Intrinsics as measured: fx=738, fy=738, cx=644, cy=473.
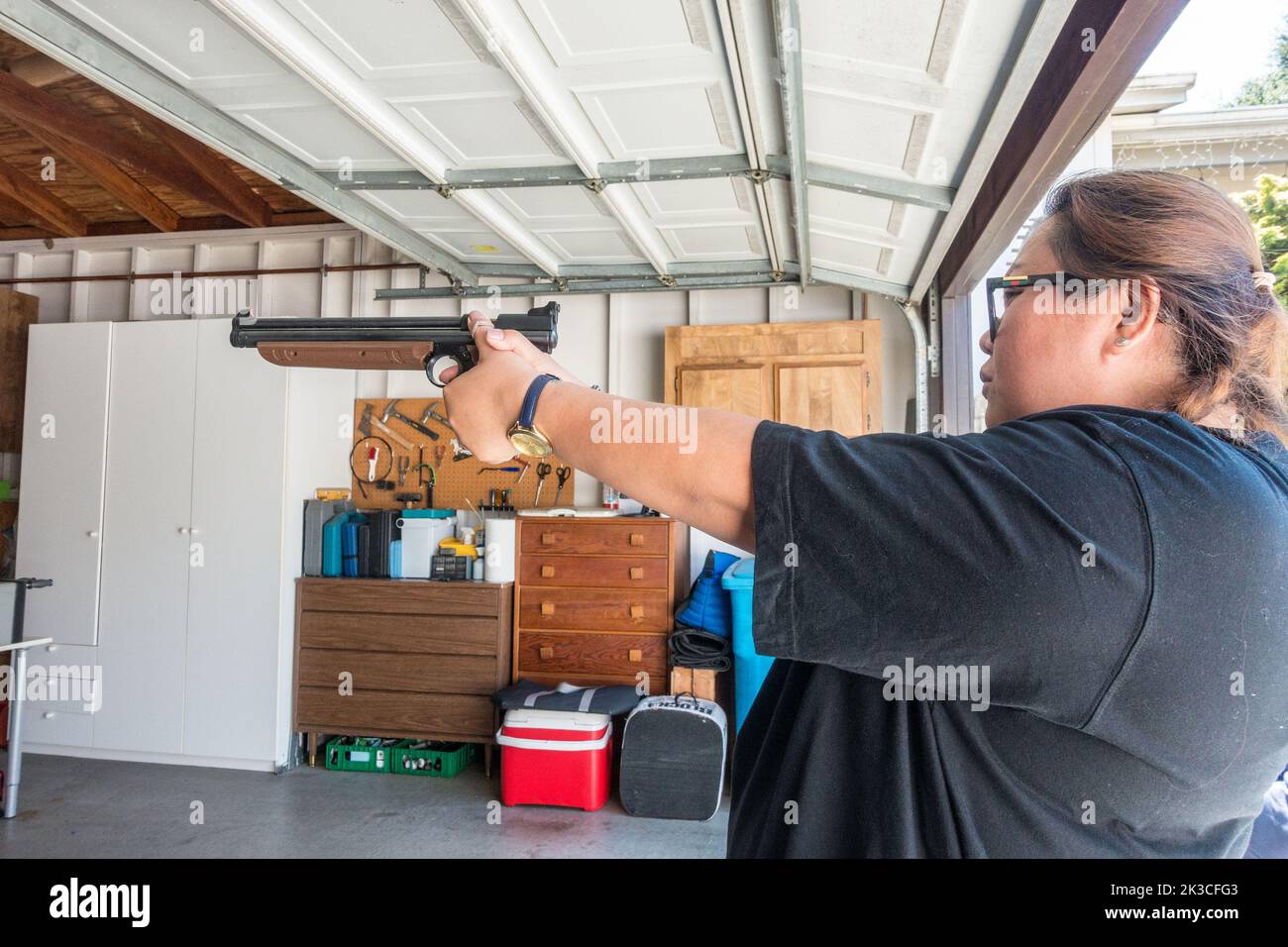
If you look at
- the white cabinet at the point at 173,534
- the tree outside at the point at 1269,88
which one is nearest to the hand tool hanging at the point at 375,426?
the white cabinet at the point at 173,534

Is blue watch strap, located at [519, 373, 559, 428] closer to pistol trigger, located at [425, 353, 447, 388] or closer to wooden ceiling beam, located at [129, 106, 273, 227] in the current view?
pistol trigger, located at [425, 353, 447, 388]

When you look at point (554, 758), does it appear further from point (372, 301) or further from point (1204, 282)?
point (1204, 282)

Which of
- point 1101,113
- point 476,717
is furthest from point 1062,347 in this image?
point 476,717

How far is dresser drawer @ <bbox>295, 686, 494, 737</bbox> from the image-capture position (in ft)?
14.6

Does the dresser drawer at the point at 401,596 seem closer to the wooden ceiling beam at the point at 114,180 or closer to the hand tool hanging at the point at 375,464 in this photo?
the hand tool hanging at the point at 375,464

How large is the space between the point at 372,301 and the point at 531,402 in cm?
497

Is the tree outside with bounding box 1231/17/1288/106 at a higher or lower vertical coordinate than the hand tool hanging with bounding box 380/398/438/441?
higher

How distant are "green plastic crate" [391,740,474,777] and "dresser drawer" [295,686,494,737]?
16 cm

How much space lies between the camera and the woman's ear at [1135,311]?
68 cm

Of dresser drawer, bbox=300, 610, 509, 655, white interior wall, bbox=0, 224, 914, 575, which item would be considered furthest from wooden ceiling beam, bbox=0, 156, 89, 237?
dresser drawer, bbox=300, 610, 509, 655

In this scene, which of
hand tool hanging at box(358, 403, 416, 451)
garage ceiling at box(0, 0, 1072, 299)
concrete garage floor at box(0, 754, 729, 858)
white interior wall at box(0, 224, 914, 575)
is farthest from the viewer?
hand tool hanging at box(358, 403, 416, 451)

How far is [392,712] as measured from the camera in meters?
4.52

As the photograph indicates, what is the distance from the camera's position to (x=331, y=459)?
17.1ft

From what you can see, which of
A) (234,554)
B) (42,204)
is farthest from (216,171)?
(234,554)
